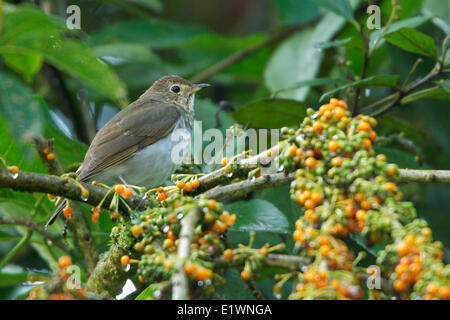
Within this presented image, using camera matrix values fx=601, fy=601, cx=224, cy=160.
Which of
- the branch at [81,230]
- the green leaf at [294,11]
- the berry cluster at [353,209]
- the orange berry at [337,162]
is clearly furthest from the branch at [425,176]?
the green leaf at [294,11]

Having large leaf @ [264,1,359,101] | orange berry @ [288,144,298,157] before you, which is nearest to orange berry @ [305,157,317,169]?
orange berry @ [288,144,298,157]

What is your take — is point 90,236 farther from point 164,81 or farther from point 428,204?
point 428,204

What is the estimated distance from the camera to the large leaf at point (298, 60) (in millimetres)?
5199

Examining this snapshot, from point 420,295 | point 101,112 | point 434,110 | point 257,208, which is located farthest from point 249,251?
point 101,112

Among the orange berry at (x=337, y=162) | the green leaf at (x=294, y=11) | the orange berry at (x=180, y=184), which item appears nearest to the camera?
the orange berry at (x=337, y=162)

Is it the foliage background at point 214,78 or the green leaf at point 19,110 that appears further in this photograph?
the foliage background at point 214,78

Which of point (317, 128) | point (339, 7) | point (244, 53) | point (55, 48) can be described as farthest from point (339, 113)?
point (244, 53)

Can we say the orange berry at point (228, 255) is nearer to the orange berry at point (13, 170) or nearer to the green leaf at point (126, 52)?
A: the orange berry at point (13, 170)

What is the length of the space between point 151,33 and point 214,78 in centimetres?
104

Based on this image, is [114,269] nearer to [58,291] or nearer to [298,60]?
[58,291]

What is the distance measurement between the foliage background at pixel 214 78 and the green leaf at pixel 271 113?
1 centimetres

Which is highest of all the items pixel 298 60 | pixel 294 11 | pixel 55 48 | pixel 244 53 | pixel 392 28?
pixel 294 11

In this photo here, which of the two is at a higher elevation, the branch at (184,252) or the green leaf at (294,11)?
the green leaf at (294,11)

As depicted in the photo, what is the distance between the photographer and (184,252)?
186cm
